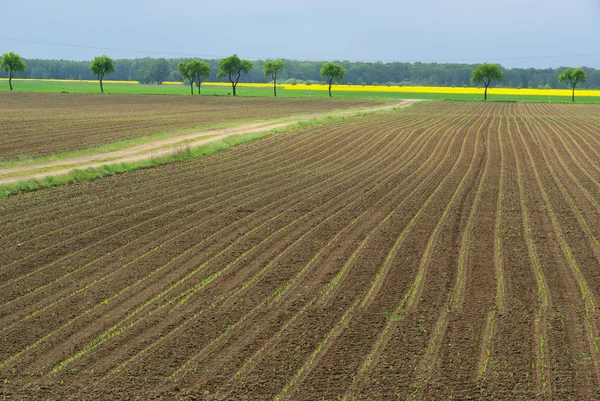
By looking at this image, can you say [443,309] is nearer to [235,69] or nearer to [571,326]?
[571,326]

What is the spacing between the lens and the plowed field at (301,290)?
23.5 feet

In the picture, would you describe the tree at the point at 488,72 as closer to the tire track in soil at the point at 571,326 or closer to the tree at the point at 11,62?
the tree at the point at 11,62

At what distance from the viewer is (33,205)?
1588cm

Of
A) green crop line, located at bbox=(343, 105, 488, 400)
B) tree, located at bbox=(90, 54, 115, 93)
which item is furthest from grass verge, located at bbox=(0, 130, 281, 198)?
tree, located at bbox=(90, 54, 115, 93)

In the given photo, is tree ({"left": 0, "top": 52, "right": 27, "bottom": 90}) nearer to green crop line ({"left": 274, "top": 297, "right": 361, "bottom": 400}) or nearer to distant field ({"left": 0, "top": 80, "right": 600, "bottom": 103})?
distant field ({"left": 0, "top": 80, "right": 600, "bottom": 103})

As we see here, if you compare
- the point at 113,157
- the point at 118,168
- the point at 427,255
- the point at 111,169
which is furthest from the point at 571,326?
the point at 113,157

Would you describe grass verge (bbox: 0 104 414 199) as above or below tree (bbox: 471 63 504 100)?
below

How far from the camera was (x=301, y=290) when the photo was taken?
9953 mm

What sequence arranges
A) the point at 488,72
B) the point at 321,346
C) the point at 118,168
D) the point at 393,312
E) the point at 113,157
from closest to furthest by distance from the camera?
1. the point at 321,346
2. the point at 393,312
3. the point at 118,168
4. the point at 113,157
5. the point at 488,72

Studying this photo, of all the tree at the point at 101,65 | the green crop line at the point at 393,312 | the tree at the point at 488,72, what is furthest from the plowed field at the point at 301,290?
the tree at the point at 101,65

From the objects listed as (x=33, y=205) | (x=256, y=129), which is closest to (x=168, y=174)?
(x=33, y=205)

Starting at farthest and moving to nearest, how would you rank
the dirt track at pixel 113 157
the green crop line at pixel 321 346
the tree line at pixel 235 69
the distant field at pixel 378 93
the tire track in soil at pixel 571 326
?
the distant field at pixel 378 93
the tree line at pixel 235 69
the dirt track at pixel 113 157
the tire track in soil at pixel 571 326
the green crop line at pixel 321 346

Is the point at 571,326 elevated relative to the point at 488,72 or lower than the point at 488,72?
lower

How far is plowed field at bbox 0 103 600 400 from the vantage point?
7.15 metres
